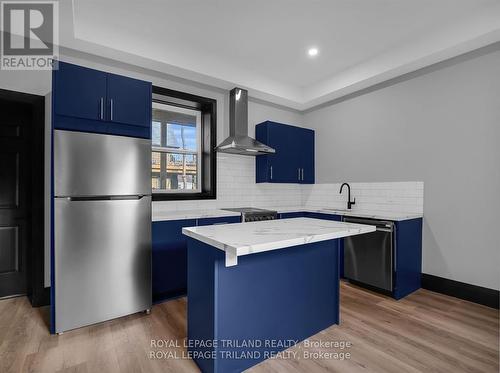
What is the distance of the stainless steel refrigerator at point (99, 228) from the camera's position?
221 centimetres

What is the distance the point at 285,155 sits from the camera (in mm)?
4371

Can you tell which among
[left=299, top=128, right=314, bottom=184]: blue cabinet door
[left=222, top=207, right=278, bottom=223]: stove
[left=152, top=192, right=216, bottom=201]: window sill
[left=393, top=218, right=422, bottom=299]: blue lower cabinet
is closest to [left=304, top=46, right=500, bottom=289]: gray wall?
[left=393, top=218, right=422, bottom=299]: blue lower cabinet

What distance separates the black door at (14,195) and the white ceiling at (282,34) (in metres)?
1.04

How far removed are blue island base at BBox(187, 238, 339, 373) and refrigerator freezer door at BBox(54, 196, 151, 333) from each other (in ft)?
2.83

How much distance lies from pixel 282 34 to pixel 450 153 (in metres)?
2.37

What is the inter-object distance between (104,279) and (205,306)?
120 cm

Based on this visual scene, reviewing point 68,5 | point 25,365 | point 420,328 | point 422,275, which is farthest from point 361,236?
point 68,5

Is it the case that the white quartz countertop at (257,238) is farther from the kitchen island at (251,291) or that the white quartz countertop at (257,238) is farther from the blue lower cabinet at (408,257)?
the blue lower cabinet at (408,257)

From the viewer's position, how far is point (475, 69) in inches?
114

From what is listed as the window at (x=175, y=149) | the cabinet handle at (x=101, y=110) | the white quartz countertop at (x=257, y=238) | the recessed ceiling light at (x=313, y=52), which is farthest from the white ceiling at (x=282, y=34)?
the white quartz countertop at (x=257, y=238)

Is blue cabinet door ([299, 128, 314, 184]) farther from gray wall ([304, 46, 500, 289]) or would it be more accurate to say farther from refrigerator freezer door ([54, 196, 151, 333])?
refrigerator freezer door ([54, 196, 151, 333])

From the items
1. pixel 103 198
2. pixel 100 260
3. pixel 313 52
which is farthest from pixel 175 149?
pixel 313 52

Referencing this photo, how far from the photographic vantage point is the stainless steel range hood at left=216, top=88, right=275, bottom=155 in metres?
3.78

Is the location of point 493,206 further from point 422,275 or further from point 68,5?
point 68,5
